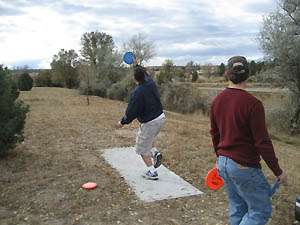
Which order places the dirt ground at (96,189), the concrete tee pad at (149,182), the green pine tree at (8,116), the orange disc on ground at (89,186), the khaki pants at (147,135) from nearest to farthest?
the dirt ground at (96,189) → the concrete tee pad at (149,182) → the orange disc on ground at (89,186) → the khaki pants at (147,135) → the green pine tree at (8,116)

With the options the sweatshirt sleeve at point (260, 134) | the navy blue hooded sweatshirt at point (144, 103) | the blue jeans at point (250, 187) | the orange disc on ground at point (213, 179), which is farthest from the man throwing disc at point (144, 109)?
the sweatshirt sleeve at point (260, 134)

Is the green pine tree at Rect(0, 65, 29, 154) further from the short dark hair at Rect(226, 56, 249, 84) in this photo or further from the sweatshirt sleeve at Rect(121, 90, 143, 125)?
the short dark hair at Rect(226, 56, 249, 84)

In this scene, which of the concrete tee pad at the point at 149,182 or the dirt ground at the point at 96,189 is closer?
the dirt ground at the point at 96,189

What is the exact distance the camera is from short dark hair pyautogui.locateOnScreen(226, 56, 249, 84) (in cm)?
336

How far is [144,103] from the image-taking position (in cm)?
573

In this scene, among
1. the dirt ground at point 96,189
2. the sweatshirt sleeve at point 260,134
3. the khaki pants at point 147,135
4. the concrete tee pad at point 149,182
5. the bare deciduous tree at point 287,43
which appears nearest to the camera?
the sweatshirt sleeve at point 260,134

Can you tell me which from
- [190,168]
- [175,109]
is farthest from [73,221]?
[175,109]

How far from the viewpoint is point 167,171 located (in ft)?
21.2

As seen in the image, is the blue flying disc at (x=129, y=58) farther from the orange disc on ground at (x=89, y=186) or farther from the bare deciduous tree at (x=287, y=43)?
the bare deciduous tree at (x=287, y=43)

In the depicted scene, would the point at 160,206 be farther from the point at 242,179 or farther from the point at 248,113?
the point at 248,113

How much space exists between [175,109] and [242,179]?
19566 mm

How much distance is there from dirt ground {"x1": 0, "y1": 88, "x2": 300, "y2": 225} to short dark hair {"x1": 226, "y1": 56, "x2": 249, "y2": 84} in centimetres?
197

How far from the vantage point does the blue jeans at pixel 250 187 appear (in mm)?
3342

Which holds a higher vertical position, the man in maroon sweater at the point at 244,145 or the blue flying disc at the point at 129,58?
the blue flying disc at the point at 129,58
